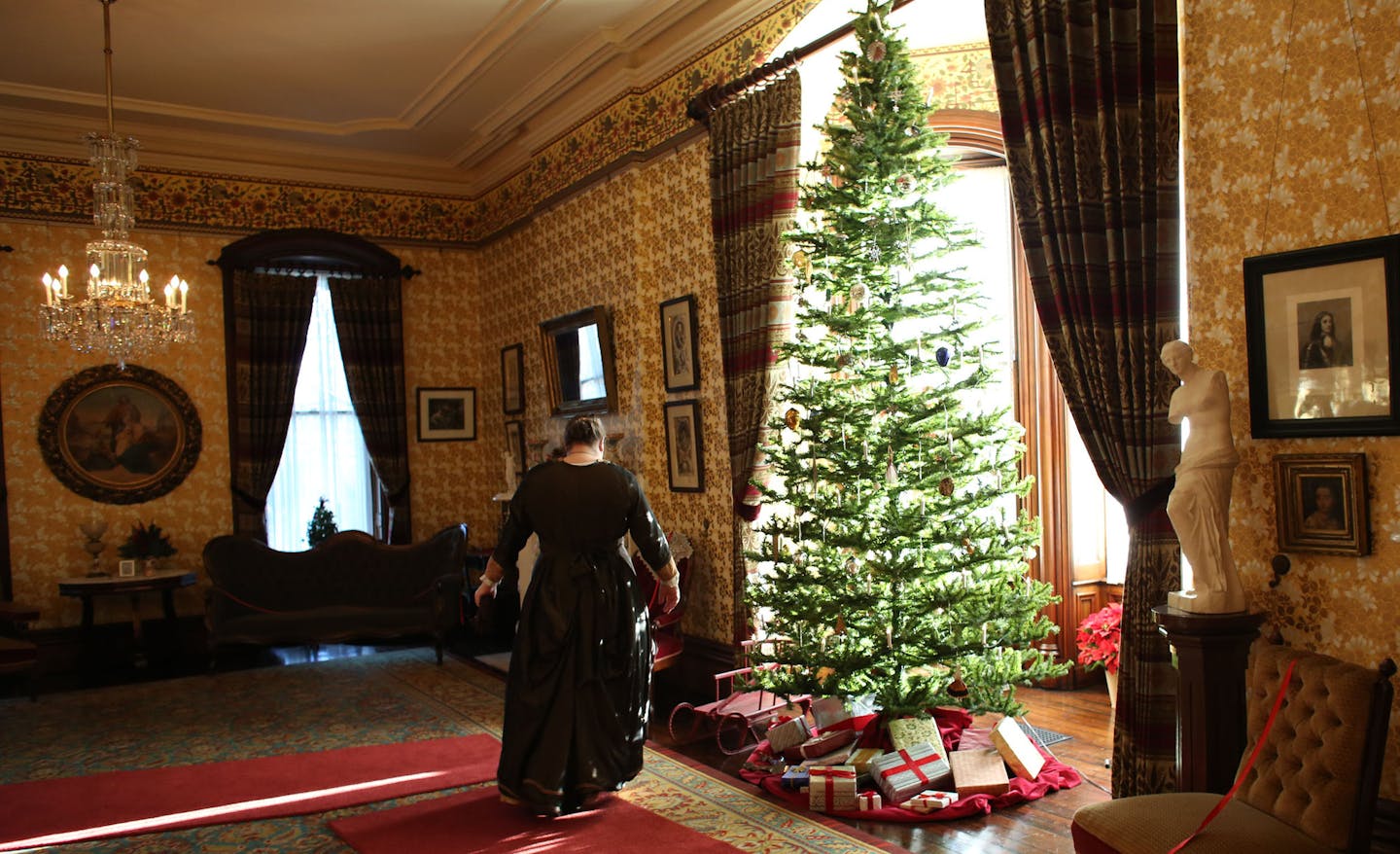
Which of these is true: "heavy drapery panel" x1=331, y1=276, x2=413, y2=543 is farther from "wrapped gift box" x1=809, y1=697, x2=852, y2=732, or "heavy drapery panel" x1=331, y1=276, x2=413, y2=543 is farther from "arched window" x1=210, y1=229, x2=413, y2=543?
"wrapped gift box" x1=809, y1=697, x2=852, y2=732

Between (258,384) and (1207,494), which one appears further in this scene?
(258,384)

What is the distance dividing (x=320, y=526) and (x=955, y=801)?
7314mm

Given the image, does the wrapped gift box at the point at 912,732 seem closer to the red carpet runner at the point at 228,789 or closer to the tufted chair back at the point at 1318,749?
the tufted chair back at the point at 1318,749

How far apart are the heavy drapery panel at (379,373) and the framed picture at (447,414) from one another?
26 cm

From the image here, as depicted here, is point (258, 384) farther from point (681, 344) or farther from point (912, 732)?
point (912, 732)

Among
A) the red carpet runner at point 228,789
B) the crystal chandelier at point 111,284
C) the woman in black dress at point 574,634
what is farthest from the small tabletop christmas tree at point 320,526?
the woman in black dress at point 574,634

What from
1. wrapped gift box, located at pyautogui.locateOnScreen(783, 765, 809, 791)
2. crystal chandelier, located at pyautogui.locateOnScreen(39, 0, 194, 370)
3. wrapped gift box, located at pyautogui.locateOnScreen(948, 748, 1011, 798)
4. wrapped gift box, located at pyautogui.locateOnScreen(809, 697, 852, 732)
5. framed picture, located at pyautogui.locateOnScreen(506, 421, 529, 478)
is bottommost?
wrapped gift box, located at pyautogui.locateOnScreen(783, 765, 809, 791)

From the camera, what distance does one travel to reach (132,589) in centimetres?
896

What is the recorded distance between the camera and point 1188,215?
4.29 m

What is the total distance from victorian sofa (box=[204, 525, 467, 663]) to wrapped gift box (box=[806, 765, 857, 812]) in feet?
15.9

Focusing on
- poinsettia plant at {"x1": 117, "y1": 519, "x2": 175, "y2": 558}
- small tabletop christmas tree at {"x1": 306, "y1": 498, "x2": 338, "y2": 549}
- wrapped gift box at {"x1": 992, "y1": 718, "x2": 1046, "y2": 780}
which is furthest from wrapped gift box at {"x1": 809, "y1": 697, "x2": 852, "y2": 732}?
poinsettia plant at {"x1": 117, "y1": 519, "x2": 175, "y2": 558}

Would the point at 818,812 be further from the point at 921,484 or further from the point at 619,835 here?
the point at 921,484

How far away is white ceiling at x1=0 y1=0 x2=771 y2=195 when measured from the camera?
7.48 metres

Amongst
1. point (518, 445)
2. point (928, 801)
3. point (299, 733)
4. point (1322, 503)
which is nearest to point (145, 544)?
point (518, 445)
